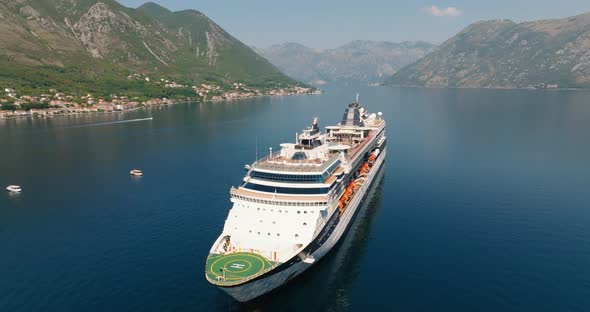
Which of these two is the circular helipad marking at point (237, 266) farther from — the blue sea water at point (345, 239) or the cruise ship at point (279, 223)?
the blue sea water at point (345, 239)

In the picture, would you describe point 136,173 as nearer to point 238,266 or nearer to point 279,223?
point 279,223

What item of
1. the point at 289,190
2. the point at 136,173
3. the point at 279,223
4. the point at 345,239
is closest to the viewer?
the point at 279,223

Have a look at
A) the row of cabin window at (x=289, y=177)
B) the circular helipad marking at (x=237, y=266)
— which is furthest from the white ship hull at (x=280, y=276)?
the row of cabin window at (x=289, y=177)

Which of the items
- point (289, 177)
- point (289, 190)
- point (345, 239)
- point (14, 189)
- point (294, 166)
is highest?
point (294, 166)

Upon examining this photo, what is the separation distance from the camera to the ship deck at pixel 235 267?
118 feet

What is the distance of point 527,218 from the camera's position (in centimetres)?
6138

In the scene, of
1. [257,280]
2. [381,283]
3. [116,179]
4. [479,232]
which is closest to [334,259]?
[381,283]

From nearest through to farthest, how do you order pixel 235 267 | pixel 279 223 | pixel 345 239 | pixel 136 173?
pixel 235 267
pixel 279 223
pixel 345 239
pixel 136 173

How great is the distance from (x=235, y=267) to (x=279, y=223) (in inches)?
310

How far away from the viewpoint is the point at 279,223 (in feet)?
144

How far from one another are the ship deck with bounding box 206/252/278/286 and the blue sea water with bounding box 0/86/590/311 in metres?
3.95

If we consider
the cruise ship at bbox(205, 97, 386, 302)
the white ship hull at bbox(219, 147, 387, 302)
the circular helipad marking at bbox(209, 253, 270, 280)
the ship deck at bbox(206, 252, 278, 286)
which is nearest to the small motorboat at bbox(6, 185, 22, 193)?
the cruise ship at bbox(205, 97, 386, 302)

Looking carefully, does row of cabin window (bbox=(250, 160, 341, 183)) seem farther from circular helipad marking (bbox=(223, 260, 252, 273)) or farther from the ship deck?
circular helipad marking (bbox=(223, 260, 252, 273))

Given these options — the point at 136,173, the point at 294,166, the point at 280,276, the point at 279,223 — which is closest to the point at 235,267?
the point at 280,276
